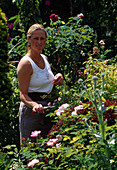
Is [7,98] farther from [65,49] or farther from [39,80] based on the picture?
[39,80]

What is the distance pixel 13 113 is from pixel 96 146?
2.58 meters

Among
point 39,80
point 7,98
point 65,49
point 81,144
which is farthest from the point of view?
point 7,98

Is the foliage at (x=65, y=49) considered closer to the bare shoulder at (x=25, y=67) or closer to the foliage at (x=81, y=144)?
the bare shoulder at (x=25, y=67)

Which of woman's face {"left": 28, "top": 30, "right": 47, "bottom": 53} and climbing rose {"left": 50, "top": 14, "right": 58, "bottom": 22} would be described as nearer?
woman's face {"left": 28, "top": 30, "right": 47, "bottom": 53}

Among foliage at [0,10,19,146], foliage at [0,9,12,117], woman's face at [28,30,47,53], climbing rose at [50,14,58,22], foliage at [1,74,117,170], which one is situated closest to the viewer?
foliage at [1,74,117,170]

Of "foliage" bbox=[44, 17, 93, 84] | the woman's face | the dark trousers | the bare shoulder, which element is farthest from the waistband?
"foliage" bbox=[44, 17, 93, 84]

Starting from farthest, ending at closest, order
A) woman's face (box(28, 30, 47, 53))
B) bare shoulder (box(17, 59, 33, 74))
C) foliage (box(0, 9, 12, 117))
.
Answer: foliage (box(0, 9, 12, 117)) → woman's face (box(28, 30, 47, 53)) → bare shoulder (box(17, 59, 33, 74))

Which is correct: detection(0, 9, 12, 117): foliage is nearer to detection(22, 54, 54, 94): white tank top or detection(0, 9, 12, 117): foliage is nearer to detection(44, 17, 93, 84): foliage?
detection(44, 17, 93, 84): foliage

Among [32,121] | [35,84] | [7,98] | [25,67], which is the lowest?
[7,98]

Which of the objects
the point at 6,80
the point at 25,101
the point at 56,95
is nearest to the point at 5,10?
the point at 6,80

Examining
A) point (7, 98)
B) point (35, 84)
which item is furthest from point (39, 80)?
point (7, 98)

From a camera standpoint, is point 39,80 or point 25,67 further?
point 39,80

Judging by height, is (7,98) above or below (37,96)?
below

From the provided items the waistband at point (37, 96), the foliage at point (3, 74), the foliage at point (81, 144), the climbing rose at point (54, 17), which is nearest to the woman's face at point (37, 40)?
the waistband at point (37, 96)
